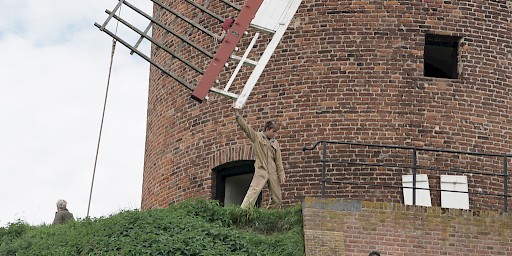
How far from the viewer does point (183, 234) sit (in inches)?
866

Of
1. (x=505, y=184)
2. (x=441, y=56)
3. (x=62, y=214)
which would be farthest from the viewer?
(x=441, y=56)

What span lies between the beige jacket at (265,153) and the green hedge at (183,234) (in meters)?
0.81

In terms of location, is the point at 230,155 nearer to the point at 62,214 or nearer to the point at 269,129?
the point at 269,129

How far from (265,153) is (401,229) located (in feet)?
7.69

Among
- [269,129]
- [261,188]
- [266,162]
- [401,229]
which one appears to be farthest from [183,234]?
[401,229]

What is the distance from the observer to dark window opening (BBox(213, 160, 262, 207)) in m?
25.5

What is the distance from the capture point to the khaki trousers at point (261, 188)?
76.7 feet

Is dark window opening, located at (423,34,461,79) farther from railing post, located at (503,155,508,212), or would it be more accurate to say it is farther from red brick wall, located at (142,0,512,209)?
railing post, located at (503,155,508,212)

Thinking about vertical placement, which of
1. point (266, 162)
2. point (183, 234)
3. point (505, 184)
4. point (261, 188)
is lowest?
point (183, 234)

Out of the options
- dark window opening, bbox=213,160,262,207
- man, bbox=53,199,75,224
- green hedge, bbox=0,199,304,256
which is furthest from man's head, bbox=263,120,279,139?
man, bbox=53,199,75,224

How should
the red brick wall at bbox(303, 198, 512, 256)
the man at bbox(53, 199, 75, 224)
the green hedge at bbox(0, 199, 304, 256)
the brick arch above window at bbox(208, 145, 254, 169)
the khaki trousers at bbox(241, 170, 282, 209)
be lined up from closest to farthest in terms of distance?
the green hedge at bbox(0, 199, 304, 256) → the red brick wall at bbox(303, 198, 512, 256) → the khaki trousers at bbox(241, 170, 282, 209) → the man at bbox(53, 199, 75, 224) → the brick arch above window at bbox(208, 145, 254, 169)

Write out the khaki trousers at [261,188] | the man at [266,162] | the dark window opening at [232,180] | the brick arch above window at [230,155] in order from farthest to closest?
the dark window opening at [232,180] → the brick arch above window at [230,155] → the man at [266,162] → the khaki trousers at [261,188]

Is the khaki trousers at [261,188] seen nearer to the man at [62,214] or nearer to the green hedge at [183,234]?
A: the green hedge at [183,234]

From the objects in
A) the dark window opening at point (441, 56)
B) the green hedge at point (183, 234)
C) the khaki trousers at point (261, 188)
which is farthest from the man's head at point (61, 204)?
the dark window opening at point (441, 56)
